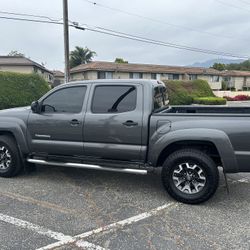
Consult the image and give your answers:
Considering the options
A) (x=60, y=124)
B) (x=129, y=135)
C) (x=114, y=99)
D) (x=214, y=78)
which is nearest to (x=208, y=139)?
(x=129, y=135)

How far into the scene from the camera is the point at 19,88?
19266mm

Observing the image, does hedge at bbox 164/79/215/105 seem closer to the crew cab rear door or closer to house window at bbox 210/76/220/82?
the crew cab rear door

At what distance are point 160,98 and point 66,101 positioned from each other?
1593 mm

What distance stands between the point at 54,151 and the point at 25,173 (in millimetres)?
999

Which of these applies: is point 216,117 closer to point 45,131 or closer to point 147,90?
point 147,90

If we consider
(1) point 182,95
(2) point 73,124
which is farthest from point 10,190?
(1) point 182,95

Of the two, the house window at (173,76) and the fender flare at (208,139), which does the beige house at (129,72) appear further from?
the fender flare at (208,139)

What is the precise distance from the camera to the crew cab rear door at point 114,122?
460cm

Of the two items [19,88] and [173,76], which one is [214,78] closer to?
[173,76]

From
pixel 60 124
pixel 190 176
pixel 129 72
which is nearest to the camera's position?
pixel 190 176

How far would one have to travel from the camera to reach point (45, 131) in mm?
5188

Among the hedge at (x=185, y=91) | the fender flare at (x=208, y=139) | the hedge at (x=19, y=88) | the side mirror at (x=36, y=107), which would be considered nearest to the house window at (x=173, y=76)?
the hedge at (x=185, y=91)

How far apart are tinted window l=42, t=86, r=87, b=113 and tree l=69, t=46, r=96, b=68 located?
5121 cm

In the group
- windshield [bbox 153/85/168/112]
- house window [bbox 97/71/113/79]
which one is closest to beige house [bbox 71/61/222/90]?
house window [bbox 97/71/113/79]
